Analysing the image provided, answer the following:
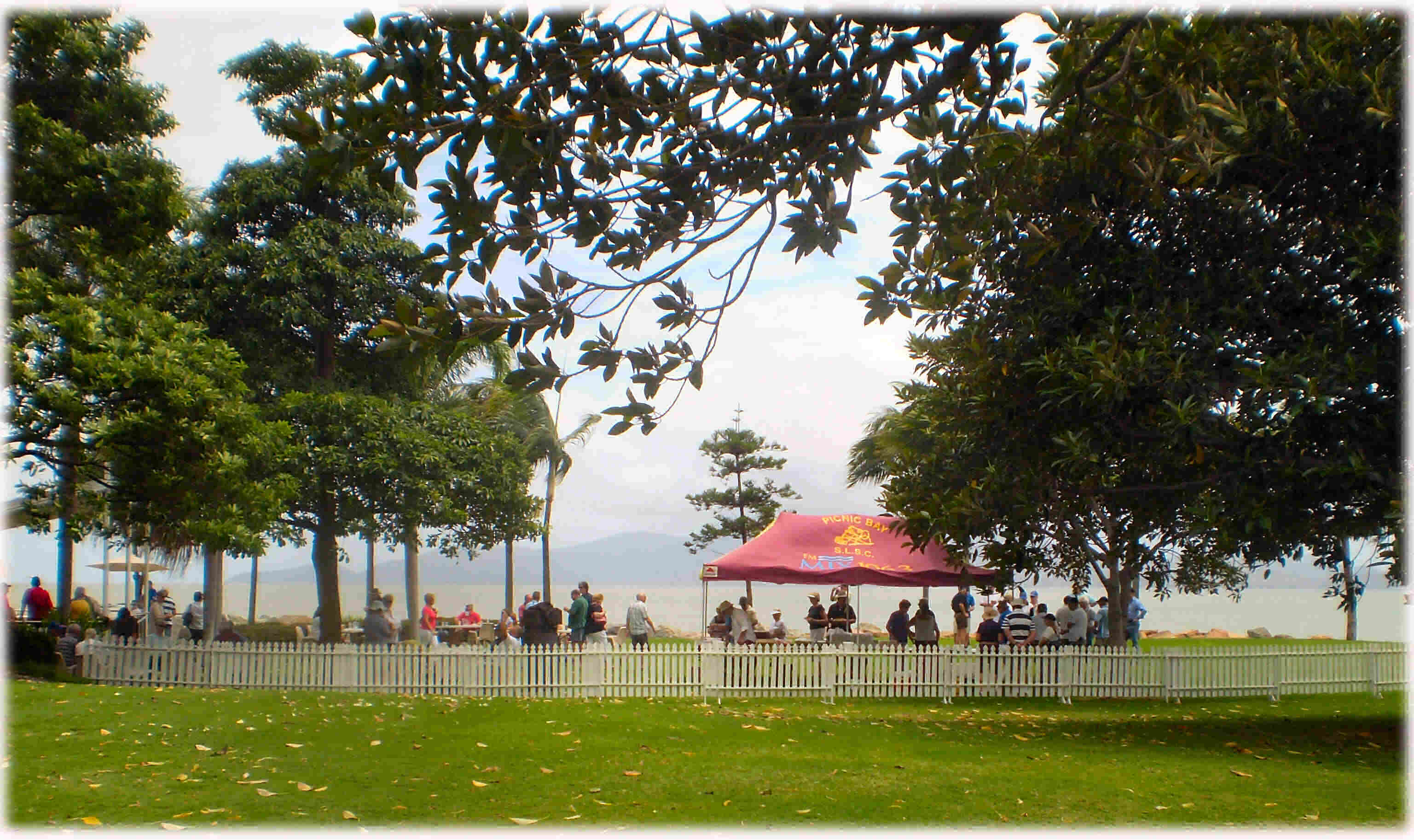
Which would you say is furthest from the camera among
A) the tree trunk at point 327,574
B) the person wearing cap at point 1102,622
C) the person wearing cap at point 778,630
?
the tree trunk at point 327,574

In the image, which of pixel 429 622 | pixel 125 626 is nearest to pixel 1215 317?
pixel 429 622

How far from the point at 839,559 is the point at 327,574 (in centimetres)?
1398

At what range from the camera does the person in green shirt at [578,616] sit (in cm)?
1948

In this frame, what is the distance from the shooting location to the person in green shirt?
19484 millimetres

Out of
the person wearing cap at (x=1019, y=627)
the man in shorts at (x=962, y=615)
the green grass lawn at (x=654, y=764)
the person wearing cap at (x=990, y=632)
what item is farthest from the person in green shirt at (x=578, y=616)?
the man in shorts at (x=962, y=615)

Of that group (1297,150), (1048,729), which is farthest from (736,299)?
(1048,729)

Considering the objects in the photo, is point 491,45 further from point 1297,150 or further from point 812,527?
point 812,527

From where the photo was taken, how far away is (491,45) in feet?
17.6

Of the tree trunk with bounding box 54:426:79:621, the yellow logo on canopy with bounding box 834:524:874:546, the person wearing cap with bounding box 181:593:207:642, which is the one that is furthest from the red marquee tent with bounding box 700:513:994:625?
the person wearing cap with bounding box 181:593:207:642

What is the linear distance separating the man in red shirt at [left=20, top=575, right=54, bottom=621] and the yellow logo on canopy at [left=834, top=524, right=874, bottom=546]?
1524cm

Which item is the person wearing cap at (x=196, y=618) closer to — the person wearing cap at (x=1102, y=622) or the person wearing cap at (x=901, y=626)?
the person wearing cap at (x=901, y=626)

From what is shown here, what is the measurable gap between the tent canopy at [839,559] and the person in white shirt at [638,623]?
5.16ft

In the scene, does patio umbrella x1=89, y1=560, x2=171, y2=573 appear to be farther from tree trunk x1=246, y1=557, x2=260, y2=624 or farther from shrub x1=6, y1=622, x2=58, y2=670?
shrub x1=6, y1=622, x2=58, y2=670

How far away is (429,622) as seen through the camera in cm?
2322
